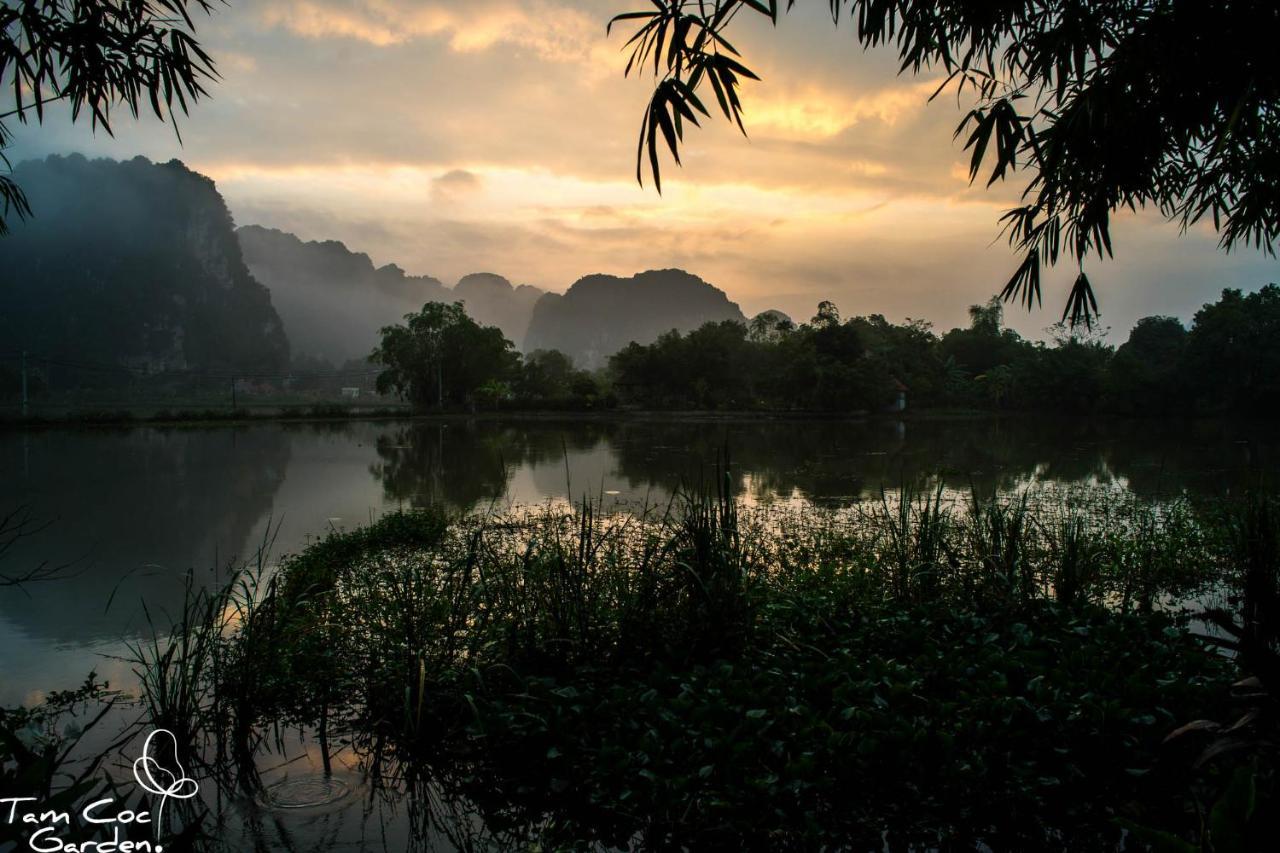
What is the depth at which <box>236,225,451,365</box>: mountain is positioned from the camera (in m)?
141

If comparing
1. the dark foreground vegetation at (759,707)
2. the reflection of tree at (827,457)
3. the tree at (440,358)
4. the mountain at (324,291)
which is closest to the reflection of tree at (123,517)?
the dark foreground vegetation at (759,707)

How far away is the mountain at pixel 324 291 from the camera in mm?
141000

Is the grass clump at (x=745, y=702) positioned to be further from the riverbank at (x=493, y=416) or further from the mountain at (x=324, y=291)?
the mountain at (x=324, y=291)

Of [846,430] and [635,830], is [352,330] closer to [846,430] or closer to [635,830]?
[846,430]

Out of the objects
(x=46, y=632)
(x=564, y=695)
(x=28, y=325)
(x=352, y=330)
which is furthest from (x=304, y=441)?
(x=352, y=330)

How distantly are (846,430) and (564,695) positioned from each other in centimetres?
2966

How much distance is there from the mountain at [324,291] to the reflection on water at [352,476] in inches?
4608

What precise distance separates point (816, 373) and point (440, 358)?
2254 centimetres

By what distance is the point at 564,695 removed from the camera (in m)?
3.55

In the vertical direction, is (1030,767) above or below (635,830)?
above

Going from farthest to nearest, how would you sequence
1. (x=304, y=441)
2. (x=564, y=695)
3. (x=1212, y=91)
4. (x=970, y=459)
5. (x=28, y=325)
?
(x=28, y=325), (x=304, y=441), (x=970, y=459), (x=1212, y=91), (x=564, y=695)

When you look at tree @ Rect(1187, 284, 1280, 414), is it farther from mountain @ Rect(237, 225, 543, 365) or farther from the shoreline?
mountain @ Rect(237, 225, 543, 365)

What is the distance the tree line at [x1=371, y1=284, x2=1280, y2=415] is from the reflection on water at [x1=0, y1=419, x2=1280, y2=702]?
767 centimetres

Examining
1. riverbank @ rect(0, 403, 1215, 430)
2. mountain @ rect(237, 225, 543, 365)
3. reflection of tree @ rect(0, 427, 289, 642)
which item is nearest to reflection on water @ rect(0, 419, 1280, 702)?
reflection of tree @ rect(0, 427, 289, 642)
